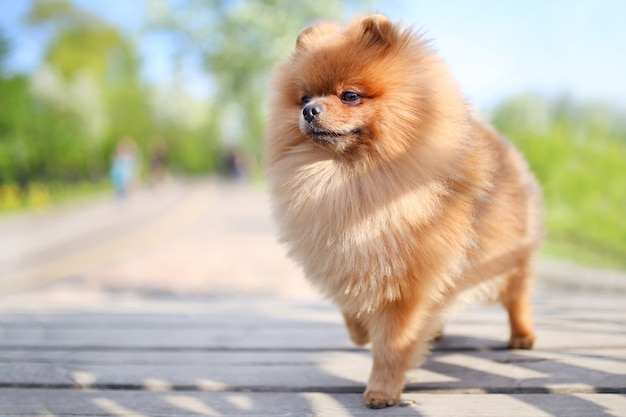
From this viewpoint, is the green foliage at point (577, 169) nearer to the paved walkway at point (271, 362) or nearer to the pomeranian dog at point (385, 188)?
the paved walkway at point (271, 362)

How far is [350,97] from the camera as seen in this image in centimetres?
175

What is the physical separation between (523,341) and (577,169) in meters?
5.77

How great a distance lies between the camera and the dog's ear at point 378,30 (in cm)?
178

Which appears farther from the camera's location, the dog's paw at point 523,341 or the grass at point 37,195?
the grass at point 37,195

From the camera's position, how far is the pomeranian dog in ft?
5.69

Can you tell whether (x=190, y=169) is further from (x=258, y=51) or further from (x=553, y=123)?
(x=553, y=123)

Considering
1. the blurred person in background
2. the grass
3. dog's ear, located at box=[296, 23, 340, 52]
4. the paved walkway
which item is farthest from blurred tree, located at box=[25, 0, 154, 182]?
dog's ear, located at box=[296, 23, 340, 52]

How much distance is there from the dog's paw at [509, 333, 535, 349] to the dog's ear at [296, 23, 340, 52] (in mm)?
1494

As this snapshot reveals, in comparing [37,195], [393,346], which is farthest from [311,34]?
[37,195]

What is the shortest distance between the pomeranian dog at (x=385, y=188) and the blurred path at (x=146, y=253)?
4476mm

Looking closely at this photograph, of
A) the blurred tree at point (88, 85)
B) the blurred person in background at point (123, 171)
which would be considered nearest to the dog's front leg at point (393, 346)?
the blurred person in background at point (123, 171)

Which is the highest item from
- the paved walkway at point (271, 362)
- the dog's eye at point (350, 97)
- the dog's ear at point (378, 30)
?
the dog's ear at point (378, 30)

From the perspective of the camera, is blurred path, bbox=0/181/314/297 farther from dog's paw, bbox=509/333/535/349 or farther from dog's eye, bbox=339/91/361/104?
dog's eye, bbox=339/91/361/104

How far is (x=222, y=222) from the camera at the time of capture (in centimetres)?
1285
